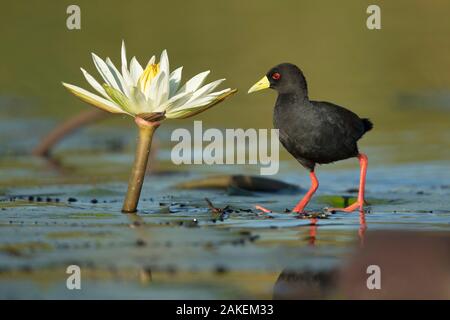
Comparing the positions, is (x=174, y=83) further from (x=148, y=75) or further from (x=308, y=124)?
(x=308, y=124)

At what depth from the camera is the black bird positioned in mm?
6754

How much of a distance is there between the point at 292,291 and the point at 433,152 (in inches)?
242

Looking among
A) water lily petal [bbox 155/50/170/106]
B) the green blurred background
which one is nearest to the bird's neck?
water lily petal [bbox 155/50/170/106]

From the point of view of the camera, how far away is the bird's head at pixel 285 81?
695 cm

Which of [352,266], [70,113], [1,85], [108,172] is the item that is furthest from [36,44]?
[352,266]

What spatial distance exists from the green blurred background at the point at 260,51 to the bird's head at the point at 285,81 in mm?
3211

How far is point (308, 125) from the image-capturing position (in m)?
6.75


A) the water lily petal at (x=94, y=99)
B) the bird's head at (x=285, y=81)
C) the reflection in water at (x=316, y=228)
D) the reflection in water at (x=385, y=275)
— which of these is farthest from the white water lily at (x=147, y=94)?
the reflection in water at (x=385, y=275)

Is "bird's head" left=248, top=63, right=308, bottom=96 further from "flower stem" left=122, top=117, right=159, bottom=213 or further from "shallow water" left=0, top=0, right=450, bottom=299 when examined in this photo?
"flower stem" left=122, top=117, right=159, bottom=213

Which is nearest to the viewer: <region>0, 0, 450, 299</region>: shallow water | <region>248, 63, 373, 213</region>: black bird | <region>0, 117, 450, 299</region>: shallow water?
<region>0, 117, 450, 299</region>: shallow water

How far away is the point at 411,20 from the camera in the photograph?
888 inches

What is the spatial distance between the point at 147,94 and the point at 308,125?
54.4 inches

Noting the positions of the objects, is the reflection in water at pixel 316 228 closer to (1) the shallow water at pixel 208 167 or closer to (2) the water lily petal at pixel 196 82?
(1) the shallow water at pixel 208 167
